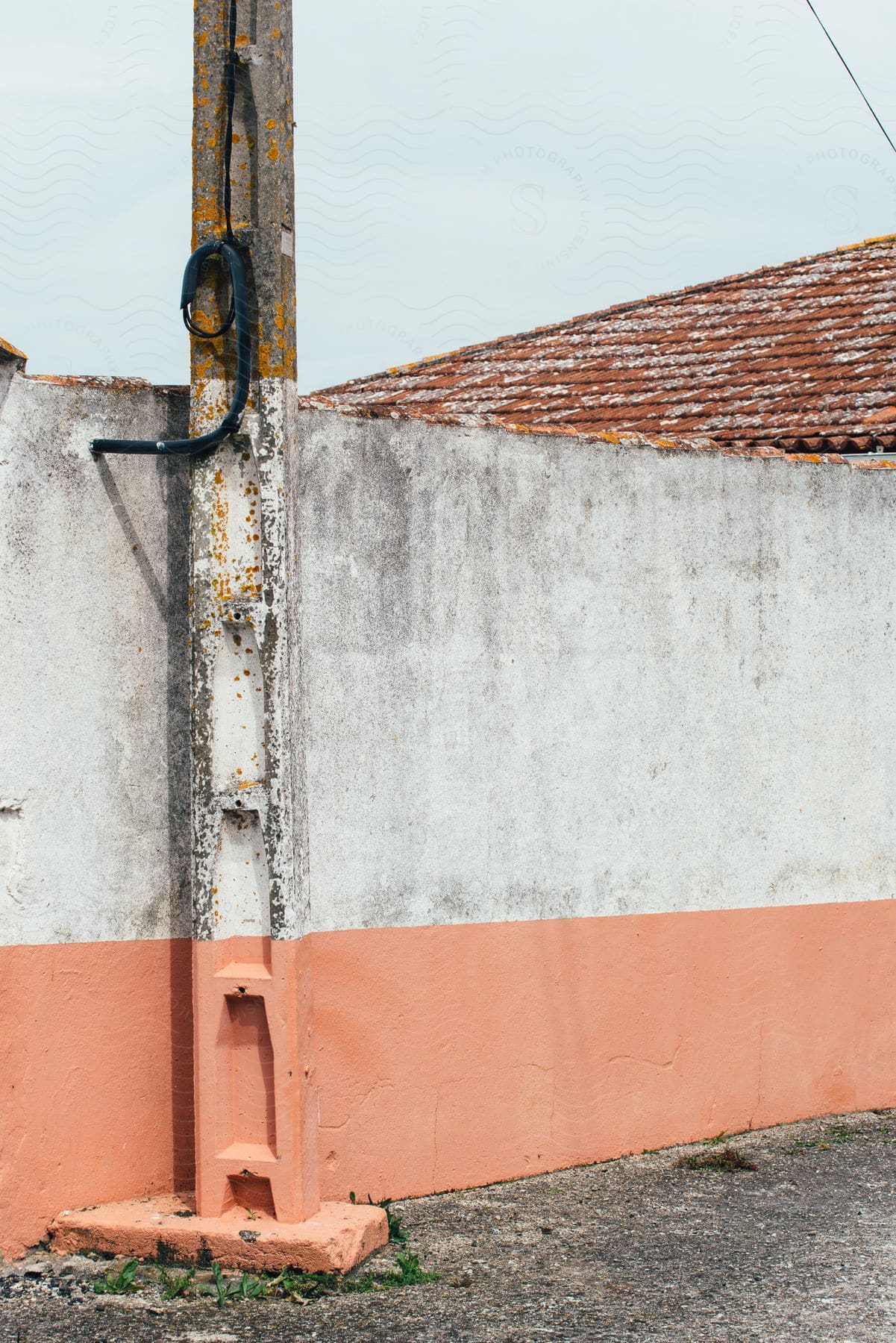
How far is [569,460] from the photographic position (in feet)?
18.8

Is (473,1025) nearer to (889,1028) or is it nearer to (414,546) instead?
(414,546)

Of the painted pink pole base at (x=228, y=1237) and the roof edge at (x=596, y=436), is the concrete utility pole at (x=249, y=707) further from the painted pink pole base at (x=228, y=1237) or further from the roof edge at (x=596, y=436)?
the roof edge at (x=596, y=436)

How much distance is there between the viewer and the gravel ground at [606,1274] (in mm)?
4164

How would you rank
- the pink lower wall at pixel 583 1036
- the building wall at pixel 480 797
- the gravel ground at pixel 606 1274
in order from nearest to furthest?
the gravel ground at pixel 606 1274, the building wall at pixel 480 797, the pink lower wall at pixel 583 1036

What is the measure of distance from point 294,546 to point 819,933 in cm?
308

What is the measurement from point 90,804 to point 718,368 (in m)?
6.22

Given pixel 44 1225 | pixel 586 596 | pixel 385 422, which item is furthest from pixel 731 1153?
pixel 385 422

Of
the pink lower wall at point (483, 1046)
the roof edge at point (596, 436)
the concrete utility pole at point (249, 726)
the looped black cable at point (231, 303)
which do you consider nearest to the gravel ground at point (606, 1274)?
the pink lower wall at point (483, 1046)

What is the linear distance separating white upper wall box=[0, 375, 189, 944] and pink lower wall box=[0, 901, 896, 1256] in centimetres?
21

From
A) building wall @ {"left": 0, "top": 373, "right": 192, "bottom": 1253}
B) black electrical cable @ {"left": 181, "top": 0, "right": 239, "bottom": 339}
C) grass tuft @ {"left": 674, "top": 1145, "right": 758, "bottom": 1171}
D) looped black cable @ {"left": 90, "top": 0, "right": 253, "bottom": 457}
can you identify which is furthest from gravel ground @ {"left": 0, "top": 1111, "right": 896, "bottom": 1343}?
black electrical cable @ {"left": 181, "top": 0, "right": 239, "bottom": 339}

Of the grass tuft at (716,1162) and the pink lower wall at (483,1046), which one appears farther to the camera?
the grass tuft at (716,1162)

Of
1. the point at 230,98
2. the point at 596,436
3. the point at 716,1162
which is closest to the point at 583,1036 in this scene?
the point at 716,1162

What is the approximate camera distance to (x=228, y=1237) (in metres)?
4.49

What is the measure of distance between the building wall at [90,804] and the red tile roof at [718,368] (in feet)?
8.71
